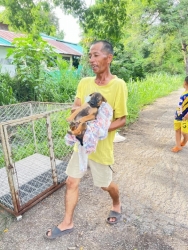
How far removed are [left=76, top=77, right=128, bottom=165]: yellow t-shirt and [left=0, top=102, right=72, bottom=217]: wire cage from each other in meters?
0.69

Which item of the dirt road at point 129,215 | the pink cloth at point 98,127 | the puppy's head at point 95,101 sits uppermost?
the puppy's head at point 95,101

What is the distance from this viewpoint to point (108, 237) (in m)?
1.79

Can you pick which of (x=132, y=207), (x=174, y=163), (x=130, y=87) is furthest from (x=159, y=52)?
(x=132, y=207)

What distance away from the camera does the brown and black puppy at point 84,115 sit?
139cm

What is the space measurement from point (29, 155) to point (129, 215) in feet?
5.85

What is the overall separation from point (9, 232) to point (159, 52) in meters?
18.0

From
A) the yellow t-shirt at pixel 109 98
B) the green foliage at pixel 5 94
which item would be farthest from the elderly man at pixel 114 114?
the green foliage at pixel 5 94

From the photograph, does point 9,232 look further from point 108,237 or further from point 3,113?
point 3,113

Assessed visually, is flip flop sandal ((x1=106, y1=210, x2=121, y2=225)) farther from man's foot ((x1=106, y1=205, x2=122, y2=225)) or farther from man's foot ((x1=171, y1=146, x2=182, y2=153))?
man's foot ((x1=171, y1=146, x2=182, y2=153))

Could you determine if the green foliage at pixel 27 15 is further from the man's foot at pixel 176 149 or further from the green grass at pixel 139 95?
the man's foot at pixel 176 149

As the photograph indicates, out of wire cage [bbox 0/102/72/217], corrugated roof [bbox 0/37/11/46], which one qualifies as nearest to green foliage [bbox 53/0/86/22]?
wire cage [bbox 0/102/72/217]

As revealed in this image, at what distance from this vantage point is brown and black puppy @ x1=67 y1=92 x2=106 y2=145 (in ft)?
4.55

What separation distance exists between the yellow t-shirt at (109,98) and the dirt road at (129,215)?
28.5 inches

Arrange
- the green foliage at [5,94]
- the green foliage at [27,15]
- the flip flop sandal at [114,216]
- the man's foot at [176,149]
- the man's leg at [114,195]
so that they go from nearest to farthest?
the man's leg at [114,195] < the flip flop sandal at [114,216] < the man's foot at [176,149] < the green foliage at [5,94] < the green foliage at [27,15]
